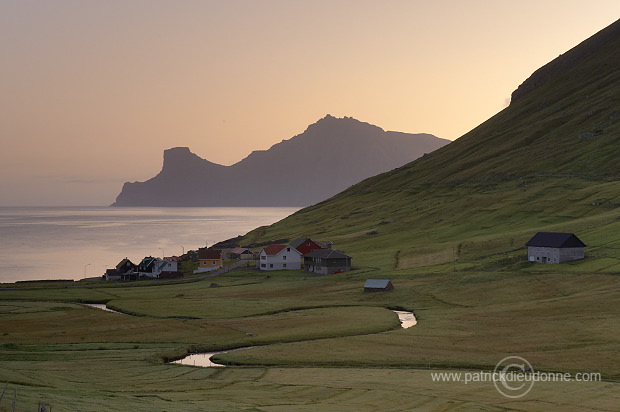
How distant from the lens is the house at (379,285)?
375 ft

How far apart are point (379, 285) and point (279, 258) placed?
5096cm

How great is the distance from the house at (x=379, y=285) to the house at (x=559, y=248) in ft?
109

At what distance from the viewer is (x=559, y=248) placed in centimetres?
12256

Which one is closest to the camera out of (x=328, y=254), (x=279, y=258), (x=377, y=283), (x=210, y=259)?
(x=377, y=283)

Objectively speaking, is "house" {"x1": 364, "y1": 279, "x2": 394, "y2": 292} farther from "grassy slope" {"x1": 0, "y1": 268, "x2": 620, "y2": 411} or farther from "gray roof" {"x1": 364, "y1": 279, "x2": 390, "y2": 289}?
"grassy slope" {"x1": 0, "y1": 268, "x2": 620, "y2": 411}

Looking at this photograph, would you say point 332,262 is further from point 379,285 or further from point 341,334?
point 341,334

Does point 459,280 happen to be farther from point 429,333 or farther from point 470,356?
point 470,356

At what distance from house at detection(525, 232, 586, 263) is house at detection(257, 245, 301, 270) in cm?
6146

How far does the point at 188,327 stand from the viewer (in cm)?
8775

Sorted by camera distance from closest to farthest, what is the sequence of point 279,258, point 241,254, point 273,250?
point 273,250, point 279,258, point 241,254

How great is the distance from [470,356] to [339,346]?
15368 mm

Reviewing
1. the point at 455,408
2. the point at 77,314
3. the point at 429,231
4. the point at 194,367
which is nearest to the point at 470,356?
the point at 455,408

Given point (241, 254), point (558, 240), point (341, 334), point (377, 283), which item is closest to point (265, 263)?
point (241, 254)

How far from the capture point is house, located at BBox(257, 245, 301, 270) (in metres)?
161
